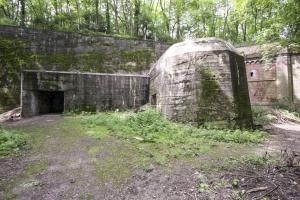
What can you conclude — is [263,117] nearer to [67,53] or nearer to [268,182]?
[268,182]

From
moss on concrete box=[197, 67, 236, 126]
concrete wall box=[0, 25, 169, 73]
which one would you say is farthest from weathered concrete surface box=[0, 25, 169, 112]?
moss on concrete box=[197, 67, 236, 126]

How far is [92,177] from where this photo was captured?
4.27 meters

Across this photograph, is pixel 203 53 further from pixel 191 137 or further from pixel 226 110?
pixel 191 137

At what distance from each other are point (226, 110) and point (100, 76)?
646 cm

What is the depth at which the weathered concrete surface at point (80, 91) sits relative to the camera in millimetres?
10734

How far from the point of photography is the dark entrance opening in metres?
11.7

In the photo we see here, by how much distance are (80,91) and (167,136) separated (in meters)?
6.16

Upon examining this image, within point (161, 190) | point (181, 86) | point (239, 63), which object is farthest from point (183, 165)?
point (239, 63)

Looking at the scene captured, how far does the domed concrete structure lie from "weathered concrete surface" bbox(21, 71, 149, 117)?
4.02m

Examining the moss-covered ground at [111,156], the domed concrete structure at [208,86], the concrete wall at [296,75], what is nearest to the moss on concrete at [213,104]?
the domed concrete structure at [208,86]

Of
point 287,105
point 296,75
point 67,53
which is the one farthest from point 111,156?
point 296,75

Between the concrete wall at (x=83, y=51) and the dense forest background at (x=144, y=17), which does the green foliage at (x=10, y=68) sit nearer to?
the concrete wall at (x=83, y=51)

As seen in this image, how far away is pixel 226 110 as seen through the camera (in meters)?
7.59

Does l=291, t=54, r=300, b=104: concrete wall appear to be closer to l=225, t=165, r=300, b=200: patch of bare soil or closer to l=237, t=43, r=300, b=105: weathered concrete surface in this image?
l=237, t=43, r=300, b=105: weathered concrete surface
